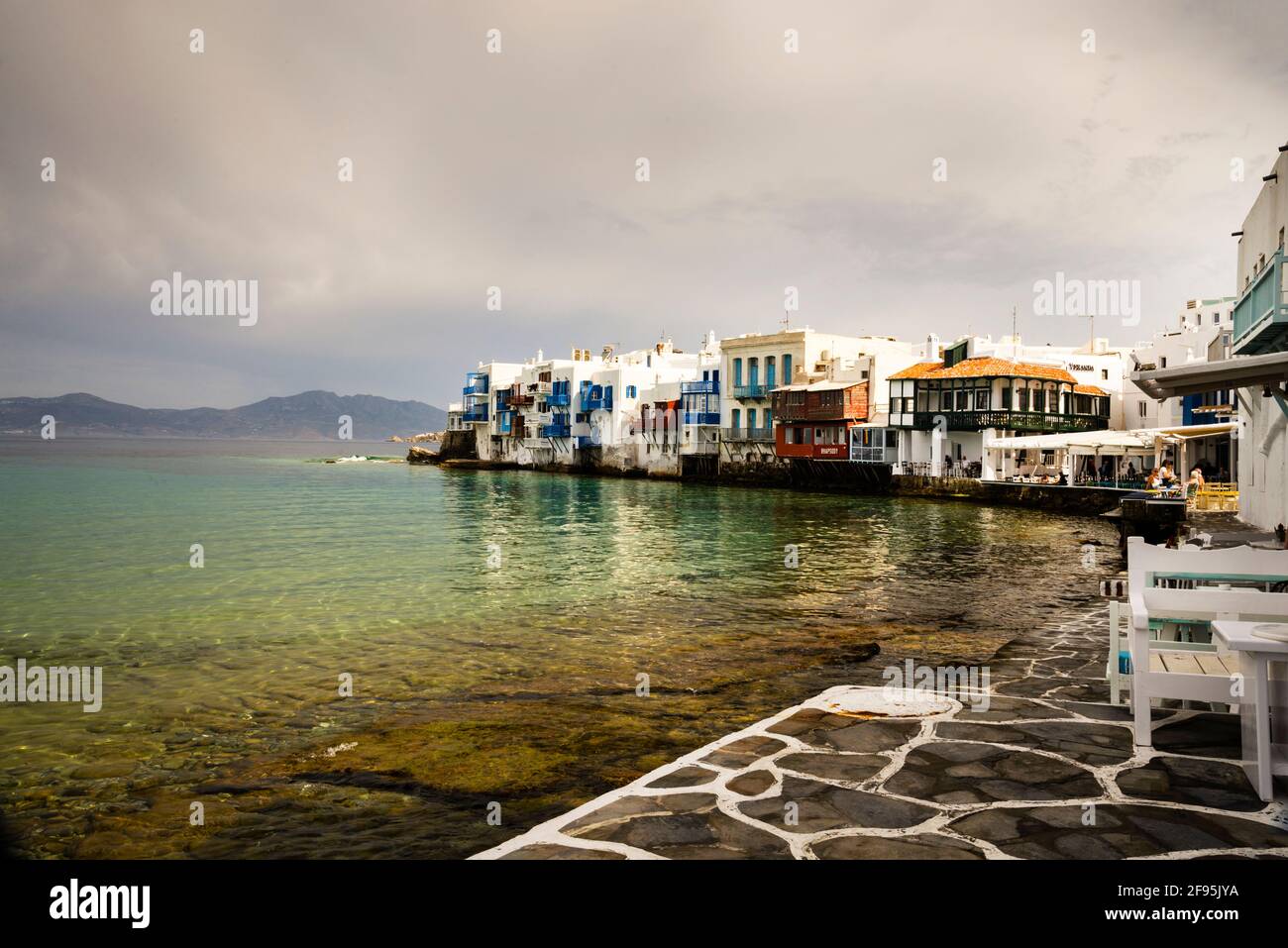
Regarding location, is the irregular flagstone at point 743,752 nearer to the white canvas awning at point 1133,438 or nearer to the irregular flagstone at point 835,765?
the irregular flagstone at point 835,765

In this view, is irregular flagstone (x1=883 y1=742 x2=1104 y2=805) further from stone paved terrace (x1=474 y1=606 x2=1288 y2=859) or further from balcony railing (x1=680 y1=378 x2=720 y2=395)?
balcony railing (x1=680 y1=378 x2=720 y2=395)

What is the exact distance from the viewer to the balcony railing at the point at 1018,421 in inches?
2131

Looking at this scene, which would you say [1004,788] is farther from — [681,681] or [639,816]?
[681,681]

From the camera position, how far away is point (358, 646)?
1273 cm

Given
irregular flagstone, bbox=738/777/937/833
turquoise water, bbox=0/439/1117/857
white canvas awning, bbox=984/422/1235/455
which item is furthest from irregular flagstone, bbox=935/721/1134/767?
white canvas awning, bbox=984/422/1235/455

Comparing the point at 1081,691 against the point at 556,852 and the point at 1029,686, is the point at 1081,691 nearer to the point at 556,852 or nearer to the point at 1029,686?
the point at 1029,686

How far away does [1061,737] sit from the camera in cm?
593

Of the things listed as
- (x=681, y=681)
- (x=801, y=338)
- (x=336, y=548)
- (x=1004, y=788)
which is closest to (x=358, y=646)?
(x=681, y=681)

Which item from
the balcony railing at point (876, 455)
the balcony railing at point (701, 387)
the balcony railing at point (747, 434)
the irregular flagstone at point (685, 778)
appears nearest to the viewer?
the irregular flagstone at point (685, 778)

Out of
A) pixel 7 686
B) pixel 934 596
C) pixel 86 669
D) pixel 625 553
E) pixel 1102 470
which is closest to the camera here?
pixel 7 686

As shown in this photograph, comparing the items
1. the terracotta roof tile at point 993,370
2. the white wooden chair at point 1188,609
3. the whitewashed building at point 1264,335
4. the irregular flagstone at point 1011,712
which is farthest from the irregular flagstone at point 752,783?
the terracotta roof tile at point 993,370

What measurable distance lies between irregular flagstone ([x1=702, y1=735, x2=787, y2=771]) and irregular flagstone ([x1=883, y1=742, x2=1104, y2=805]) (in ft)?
3.15

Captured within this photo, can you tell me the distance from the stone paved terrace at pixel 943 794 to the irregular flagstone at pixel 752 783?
13 mm
